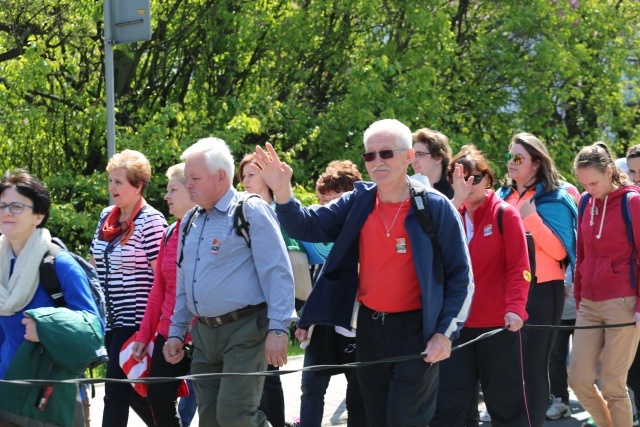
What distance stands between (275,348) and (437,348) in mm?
830

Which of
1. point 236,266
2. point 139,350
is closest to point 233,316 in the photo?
point 236,266

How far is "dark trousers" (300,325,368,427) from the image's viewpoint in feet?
20.4

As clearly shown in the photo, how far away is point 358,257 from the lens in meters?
5.28

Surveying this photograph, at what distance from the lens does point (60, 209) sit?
38.9ft

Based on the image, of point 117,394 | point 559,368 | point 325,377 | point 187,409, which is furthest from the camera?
point 559,368

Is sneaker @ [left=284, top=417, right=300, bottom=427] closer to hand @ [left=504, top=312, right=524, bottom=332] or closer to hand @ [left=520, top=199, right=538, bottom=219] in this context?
hand @ [left=520, top=199, right=538, bottom=219]

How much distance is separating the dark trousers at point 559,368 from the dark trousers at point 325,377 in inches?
95.1

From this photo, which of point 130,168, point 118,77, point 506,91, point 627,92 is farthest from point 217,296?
point 627,92

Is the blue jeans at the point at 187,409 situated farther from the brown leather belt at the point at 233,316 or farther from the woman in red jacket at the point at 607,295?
the woman in red jacket at the point at 607,295

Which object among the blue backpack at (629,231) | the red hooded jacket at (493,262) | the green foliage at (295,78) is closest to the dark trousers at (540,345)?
the blue backpack at (629,231)

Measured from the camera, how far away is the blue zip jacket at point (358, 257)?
16.4 ft

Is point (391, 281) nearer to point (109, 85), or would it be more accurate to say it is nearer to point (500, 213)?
point (500, 213)

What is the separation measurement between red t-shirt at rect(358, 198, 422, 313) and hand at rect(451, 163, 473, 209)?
2.97 ft

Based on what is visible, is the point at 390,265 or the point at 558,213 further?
the point at 558,213
